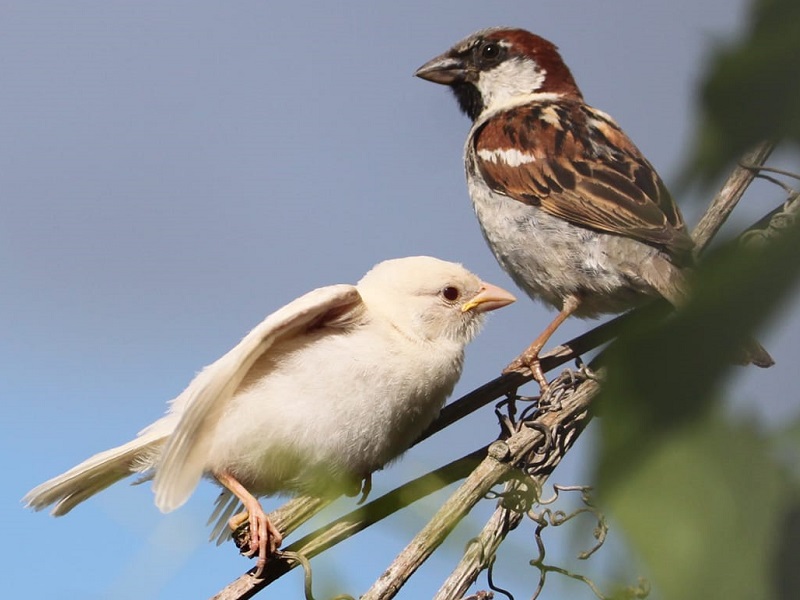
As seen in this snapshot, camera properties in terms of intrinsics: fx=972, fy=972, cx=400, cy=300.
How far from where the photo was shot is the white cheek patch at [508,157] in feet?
14.3

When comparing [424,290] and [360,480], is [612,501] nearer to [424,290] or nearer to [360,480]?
[360,480]

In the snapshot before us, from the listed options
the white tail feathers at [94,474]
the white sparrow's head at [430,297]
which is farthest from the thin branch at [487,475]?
the white tail feathers at [94,474]

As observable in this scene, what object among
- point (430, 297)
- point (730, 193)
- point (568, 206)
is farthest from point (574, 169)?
point (730, 193)

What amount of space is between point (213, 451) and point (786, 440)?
8.31ft

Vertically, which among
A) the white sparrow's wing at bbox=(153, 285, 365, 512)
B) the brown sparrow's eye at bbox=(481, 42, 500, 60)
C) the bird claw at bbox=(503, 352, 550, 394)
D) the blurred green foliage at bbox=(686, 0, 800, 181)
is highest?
the blurred green foliage at bbox=(686, 0, 800, 181)

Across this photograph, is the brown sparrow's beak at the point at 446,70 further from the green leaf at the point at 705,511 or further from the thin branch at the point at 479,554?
the green leaf at the point at 705,511

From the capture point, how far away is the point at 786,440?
36 centimetres

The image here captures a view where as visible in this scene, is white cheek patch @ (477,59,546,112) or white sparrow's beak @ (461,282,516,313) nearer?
white sparrow's beak @ (461,282,516,313)

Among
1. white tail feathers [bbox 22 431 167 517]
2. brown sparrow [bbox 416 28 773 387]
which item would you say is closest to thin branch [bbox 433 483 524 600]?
white tail feathers [bbox 22 431 167 517]

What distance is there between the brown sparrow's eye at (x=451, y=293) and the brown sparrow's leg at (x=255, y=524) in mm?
1068

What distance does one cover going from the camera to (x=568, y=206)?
13.1 ft

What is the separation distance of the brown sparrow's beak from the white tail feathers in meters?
2.98

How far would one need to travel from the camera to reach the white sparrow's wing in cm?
245

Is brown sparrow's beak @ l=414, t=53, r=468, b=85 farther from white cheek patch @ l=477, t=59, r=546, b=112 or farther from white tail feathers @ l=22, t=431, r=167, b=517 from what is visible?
white tail feathers @ l=22, t=431, r=167, b=517
